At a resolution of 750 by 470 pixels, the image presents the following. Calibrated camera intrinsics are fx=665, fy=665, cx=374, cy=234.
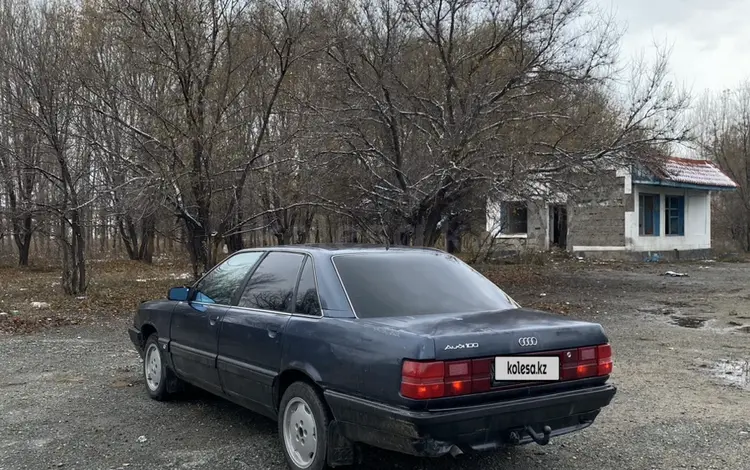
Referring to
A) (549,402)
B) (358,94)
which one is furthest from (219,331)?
(358,94)

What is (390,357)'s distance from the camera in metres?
3.58

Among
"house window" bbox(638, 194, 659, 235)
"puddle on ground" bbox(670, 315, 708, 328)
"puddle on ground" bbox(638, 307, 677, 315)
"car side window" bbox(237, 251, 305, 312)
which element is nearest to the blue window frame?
"house window" bbox(638, 194, 659, 235)

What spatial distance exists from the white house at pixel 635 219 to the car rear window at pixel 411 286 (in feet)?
62.7

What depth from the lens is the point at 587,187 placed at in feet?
52.4

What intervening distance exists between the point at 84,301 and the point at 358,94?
7.00 m

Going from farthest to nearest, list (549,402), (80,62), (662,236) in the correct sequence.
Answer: (662,236) < (80,62) < (549,402)

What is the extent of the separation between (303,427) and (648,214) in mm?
25007

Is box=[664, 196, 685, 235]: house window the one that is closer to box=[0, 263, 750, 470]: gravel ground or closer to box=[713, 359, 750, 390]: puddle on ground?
box=[0, 263, 750, 470]: gravel ground

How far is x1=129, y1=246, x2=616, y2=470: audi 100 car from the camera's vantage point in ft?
11.6

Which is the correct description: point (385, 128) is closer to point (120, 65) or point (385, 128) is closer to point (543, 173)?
point (543, 173)

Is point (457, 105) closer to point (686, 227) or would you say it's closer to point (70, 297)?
point (70, 297)

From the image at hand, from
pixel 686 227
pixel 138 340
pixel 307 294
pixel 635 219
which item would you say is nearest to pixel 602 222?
pixel 635 219

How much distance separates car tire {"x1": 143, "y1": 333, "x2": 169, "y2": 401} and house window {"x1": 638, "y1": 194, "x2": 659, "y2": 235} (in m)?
23.3

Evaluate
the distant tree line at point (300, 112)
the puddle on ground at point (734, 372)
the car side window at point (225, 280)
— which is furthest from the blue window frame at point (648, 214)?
the car side window at point (225, 280)
